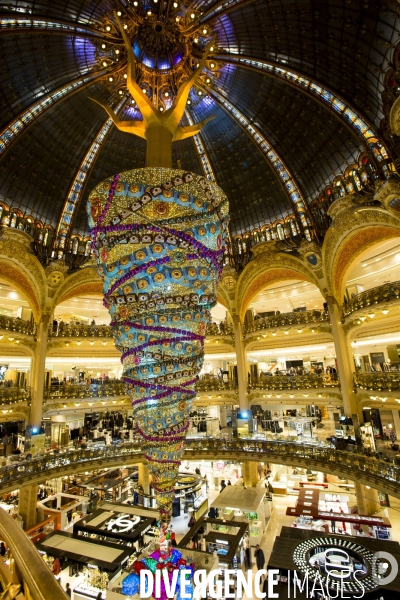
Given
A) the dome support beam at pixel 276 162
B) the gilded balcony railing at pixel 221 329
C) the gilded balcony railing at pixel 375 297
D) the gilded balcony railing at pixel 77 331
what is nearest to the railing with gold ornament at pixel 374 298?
the gilded balcony railing at pixel 375 297

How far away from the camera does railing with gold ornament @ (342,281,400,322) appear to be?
16.8 m

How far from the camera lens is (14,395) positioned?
66.0 feet

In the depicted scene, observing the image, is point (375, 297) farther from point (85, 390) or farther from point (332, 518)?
point (85, 390)

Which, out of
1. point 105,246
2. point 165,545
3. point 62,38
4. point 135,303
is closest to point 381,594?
point 165,545

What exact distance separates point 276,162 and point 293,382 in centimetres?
1435

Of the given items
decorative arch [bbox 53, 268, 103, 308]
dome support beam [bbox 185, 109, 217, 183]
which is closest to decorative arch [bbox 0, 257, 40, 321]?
decorative arch [bbox 53, 268, 103, 308]

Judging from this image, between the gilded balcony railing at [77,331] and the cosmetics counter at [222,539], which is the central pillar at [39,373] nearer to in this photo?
the gilded balcony railing at [77,331]

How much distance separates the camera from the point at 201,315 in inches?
243

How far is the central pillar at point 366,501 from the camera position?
18094 mm

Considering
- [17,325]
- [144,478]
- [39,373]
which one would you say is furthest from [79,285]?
[144,478]

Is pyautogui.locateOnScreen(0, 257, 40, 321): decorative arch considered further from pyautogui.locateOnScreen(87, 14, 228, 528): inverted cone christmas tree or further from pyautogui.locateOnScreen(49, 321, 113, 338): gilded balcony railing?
pyautogui.locateOnScreen(87, 14, 228, 528): inverted cone christmas tree

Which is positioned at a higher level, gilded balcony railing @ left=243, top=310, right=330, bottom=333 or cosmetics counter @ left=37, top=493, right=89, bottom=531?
gilded balcony railing @ left=243, top=310, right=330, bottom=333

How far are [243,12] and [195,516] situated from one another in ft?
85.8

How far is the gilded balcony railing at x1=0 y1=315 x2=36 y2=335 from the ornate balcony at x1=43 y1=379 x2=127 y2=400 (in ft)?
13.5
